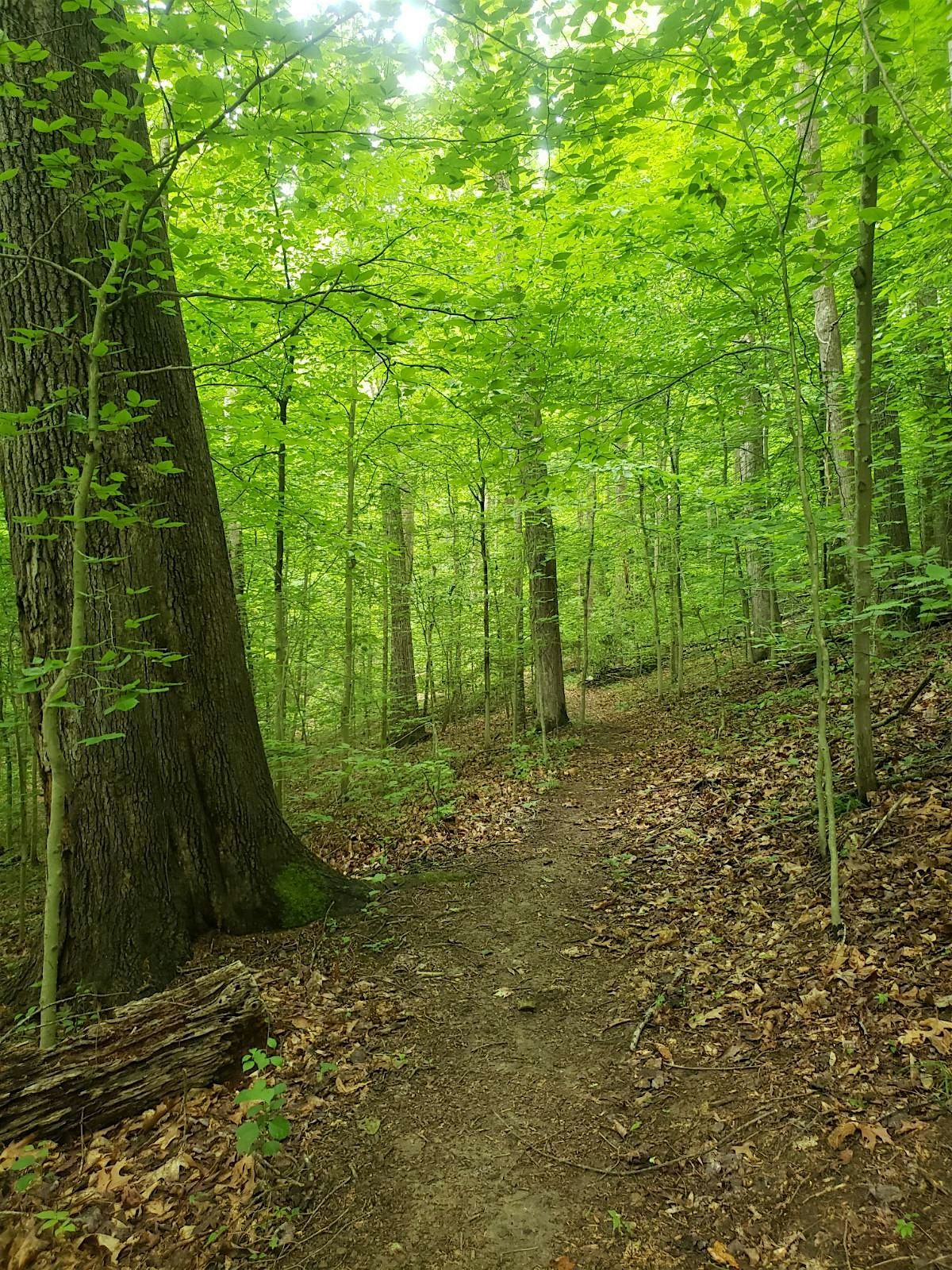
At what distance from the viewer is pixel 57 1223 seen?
8.18 feet

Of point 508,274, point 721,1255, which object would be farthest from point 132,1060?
point 508,274

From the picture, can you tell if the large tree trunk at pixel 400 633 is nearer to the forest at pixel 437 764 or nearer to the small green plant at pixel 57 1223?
the forest at pixel 437 764

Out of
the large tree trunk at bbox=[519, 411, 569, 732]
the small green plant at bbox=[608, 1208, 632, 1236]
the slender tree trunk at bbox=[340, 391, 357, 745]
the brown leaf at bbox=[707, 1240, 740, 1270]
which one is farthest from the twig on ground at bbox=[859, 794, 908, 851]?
the large tree trunk at bbox=[519, 411, 569, 732]

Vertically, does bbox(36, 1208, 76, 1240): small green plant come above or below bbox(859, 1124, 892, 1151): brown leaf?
below

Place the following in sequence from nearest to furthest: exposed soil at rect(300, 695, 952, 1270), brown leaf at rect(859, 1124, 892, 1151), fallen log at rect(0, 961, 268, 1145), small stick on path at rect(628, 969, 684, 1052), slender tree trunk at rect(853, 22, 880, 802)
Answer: exposed soil at rect(300, 695, 952, 1270) < brown leaf at rect(859, 1124, 892, 1151) < fallen log at rect(0, 961, 268, 1145) < small stick on path at rect(628, 969, 684, 1052) < slender tree trunk at rect(853, 22, 880, 802)

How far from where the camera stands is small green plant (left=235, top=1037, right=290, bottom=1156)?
269cm

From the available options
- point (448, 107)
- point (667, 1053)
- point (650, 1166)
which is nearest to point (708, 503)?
point (448, 107)

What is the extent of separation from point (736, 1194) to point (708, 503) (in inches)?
307

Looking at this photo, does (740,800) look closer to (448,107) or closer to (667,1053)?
(667,1053)

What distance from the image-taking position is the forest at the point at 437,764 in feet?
8.50

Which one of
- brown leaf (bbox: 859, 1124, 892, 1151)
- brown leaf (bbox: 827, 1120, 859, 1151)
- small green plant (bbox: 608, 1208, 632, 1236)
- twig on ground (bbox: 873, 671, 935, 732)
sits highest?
twig on ground (bbox: 873, 671, 935, 732)

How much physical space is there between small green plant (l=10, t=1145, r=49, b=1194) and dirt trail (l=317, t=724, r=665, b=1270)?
133 centimetres

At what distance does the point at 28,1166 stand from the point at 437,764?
5235mm

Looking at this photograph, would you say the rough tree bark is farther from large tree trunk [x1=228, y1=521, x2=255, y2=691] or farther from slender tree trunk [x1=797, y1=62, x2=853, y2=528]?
large tree trunk [x1=228, y1=521, x2=255, y2=691]
